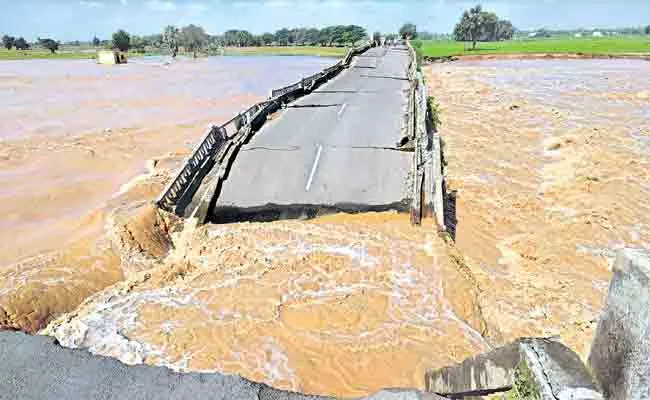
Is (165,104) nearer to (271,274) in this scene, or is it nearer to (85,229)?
(85,229)

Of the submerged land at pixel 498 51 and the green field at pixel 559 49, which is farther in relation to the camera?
the submerged land at pixel 498 51

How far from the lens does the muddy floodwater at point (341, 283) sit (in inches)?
251

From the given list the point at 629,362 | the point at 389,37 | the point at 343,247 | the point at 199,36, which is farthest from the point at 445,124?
the point at 199,36

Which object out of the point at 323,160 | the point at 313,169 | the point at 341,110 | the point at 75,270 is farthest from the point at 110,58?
the point at 75,270

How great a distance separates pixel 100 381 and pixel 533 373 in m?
3.28

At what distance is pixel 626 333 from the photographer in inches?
82.4

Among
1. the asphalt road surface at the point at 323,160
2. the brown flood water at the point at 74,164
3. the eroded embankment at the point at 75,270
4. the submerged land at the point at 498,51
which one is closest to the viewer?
the eroded embankment at the point at 75,270

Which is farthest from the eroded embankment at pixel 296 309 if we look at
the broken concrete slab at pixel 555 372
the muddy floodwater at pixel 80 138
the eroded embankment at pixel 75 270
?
the muddy floodwater at pixel 80 138

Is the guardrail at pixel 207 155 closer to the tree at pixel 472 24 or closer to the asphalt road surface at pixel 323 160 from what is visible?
the asphalt road surface at pixel 323 160

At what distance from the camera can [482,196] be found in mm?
13055

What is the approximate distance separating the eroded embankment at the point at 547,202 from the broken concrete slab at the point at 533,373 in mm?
4253

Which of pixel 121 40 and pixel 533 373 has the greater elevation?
pixel 121 40

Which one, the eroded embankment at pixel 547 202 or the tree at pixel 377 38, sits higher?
the tree at pixel 377 38

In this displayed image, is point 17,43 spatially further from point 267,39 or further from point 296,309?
point 296,309
